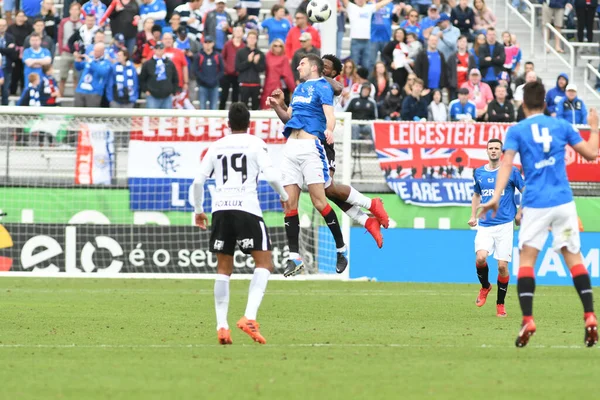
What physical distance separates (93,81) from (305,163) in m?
11.0

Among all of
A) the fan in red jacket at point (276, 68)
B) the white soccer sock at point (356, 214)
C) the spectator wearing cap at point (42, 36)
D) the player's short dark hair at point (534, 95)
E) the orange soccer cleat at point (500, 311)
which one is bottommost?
the orange soccer cleat at point (500, 311)

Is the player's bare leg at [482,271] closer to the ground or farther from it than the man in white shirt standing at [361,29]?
closer to the ground

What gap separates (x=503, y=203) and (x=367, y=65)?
1128 cm

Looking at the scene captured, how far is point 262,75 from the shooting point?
27.3 metres

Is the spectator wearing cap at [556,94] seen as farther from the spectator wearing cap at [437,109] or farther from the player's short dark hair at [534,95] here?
the player's short dark hair at [534,95]

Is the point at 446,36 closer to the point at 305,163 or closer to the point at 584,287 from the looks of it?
the point at 305,163

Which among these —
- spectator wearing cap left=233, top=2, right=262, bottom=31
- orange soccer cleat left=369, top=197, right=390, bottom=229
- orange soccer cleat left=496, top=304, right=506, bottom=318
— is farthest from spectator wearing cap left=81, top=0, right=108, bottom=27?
orange soccer cleat left=496, top=304, right=506, bottom=318

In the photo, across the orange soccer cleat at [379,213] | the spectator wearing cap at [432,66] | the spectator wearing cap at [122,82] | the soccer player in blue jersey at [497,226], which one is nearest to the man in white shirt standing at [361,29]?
the spectator wearing cap at [432,66]

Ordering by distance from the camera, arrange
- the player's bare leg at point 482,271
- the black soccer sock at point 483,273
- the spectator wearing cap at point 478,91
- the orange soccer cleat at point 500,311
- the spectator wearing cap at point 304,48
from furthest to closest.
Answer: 1. the spectator wearing cap at point 478,91
2. the spectator wearing cap at point 304,48
3. the black soccer sock at point 483,273
4. the player's bare leg at point 482,271
5. the orange soccer cleat at point 500,311

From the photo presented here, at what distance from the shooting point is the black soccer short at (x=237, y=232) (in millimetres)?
10852

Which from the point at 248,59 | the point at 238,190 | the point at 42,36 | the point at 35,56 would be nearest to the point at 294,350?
the point at 238,190

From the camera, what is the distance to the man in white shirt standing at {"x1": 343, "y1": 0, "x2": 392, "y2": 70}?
25.9m

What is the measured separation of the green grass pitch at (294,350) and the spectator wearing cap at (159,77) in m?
7.46

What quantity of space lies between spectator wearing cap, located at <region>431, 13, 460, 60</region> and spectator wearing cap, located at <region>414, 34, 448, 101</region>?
31.0 inches
